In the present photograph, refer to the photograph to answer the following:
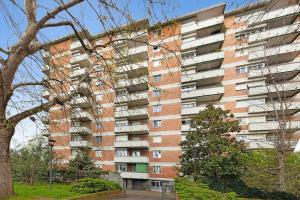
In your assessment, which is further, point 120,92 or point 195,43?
point 195,43

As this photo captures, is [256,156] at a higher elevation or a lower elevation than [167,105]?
lower

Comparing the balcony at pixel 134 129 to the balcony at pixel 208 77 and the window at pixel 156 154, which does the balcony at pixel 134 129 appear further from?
the balcony at pixel 208 77

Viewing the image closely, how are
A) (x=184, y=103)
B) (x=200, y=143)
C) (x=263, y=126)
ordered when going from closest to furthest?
1. (x=200, y=143)
2. (x=263, y=126)
3. (x=184, y=103)

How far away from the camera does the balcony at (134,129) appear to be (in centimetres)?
3492

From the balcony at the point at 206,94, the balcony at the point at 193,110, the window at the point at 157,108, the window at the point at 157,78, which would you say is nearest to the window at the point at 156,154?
the window at the point at 157,108

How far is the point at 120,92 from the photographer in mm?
11555

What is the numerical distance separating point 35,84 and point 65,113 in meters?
1.68

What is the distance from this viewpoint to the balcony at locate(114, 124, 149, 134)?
34.9m

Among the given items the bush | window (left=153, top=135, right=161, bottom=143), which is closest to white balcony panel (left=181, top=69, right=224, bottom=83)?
window (left=153, top=135, right=161, bottom=143)

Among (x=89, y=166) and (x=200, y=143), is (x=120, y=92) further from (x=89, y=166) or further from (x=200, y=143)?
(x=89, y=166)

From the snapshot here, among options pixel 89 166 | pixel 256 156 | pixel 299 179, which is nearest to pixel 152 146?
pixel 89 166

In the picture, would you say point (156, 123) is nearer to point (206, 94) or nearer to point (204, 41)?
point (206, 94)

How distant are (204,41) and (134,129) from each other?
546 inches

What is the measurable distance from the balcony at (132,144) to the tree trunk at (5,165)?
2520 cm
